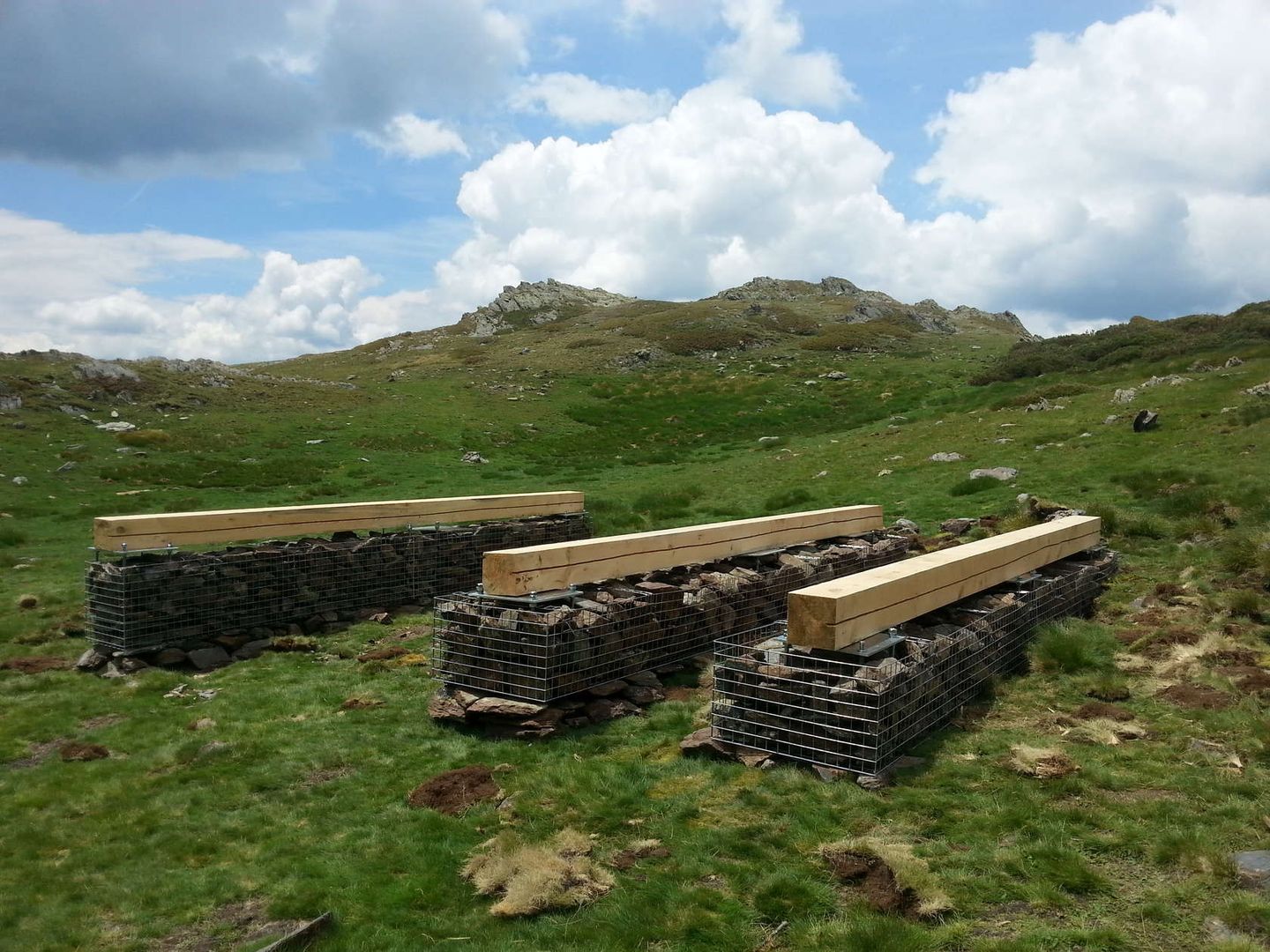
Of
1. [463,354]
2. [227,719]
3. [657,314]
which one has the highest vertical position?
[657,314]

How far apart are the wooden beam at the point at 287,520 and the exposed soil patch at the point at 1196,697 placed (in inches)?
460

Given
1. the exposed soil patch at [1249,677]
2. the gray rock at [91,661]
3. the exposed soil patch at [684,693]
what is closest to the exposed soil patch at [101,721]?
the gray rock at [91,661]

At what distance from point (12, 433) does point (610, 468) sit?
74.5 ft

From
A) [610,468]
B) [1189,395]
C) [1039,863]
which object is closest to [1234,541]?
[1039,863]

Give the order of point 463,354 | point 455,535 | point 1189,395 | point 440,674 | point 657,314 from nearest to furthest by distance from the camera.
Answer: point 440,674 → point 455,535 → point 1189,395 → point 463,354 → point 657,314

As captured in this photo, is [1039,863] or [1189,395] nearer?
[1039,863]

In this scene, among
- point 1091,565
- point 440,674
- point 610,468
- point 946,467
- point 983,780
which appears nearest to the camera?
point 983,780

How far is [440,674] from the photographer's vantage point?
9.87 m

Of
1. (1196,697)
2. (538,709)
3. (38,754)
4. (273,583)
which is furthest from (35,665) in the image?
(1196,697)

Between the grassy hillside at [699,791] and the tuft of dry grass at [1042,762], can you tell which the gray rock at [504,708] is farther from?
the tuft of dry grass at [1042,762]

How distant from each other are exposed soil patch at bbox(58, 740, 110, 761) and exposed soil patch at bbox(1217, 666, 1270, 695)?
1161 centimetres

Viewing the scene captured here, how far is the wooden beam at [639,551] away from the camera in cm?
934

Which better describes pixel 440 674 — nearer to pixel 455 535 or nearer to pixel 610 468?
pixel 455 535

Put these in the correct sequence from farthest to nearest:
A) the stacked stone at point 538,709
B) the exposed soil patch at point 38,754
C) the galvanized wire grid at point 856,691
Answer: the stacked stone at point 538,709
the exposed soil patch at point 38,754
the galvanized wire grid at point 856,691
